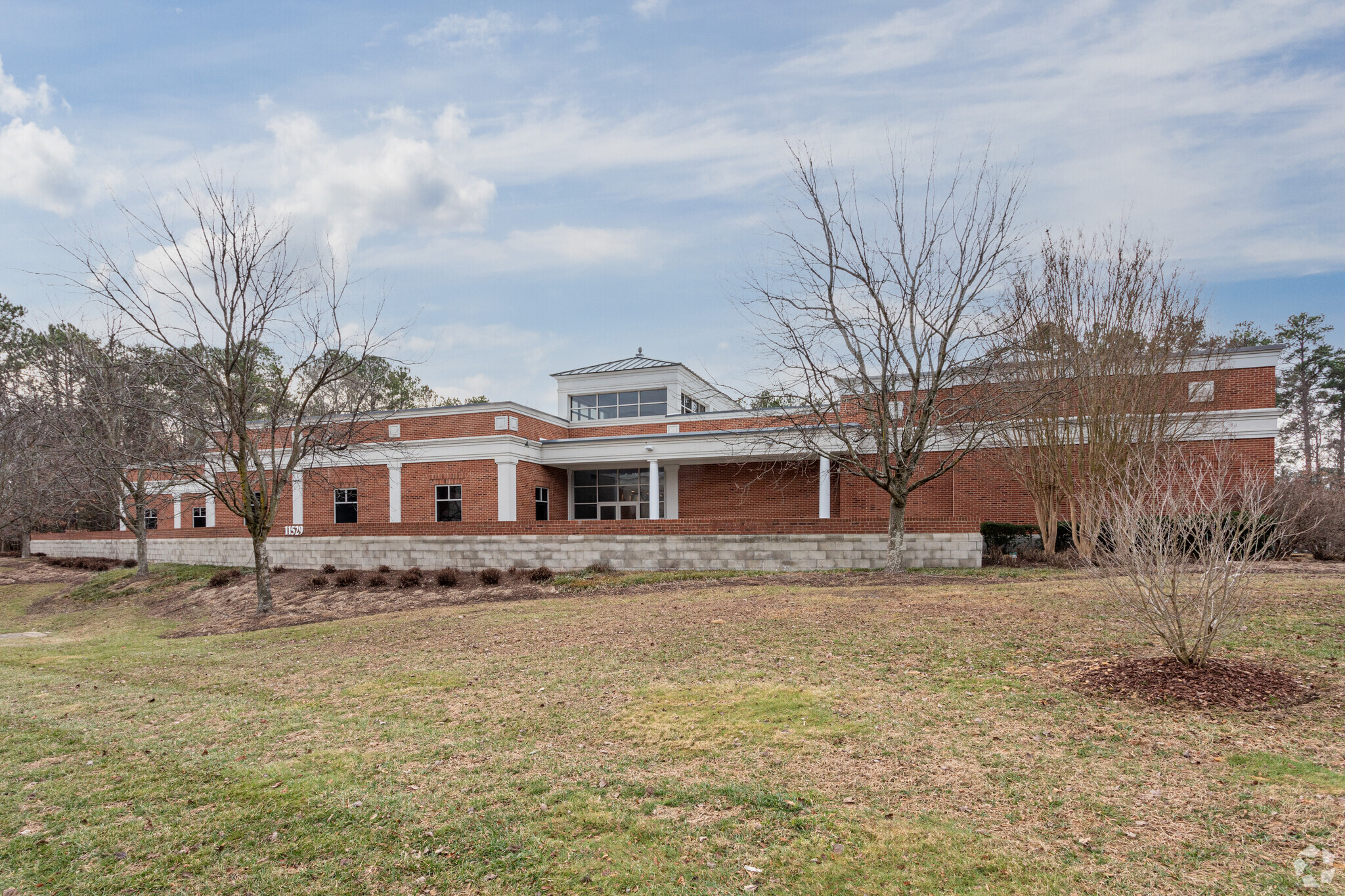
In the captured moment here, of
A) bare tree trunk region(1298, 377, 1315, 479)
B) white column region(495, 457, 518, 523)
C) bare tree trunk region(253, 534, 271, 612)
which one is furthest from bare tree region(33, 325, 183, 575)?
bare tree trunk region(1298, 377, 1315, 479)

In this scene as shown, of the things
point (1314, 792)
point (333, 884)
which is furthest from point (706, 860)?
point (1314, 792)

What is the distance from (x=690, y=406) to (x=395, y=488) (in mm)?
13364

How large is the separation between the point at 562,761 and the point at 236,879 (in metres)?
2.21

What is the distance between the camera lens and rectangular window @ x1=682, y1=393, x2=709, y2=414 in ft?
109

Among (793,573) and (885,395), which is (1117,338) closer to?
(885,395)

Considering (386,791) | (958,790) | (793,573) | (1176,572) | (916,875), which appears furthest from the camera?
(793,573)

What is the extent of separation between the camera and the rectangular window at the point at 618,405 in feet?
105

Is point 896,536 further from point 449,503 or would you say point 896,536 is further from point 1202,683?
point 449,503

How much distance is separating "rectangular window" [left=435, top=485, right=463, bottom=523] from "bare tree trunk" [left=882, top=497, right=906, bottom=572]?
17139 mm

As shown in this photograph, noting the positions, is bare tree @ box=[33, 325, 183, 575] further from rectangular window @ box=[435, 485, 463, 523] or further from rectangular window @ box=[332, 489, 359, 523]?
rectangular window @ box=[435, 485, 463, 523]

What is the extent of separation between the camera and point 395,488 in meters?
28.8

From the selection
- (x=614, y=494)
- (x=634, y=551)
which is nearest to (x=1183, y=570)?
(x=634, y=551)

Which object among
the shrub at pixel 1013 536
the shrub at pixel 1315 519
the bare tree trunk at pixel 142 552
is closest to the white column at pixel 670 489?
the shrub at pixel 1013 536

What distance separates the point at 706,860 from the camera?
4062 mm
